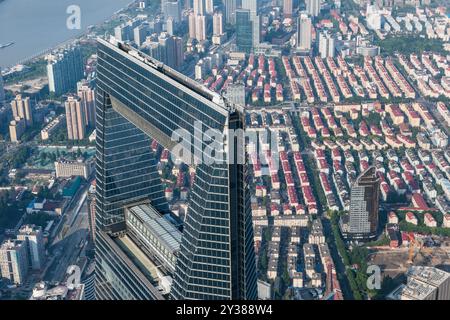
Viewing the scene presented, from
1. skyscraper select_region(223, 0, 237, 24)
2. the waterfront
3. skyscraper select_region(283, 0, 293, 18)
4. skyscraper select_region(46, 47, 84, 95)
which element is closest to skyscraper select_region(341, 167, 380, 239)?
skyscraper select_region(46, 47, 84, 95)

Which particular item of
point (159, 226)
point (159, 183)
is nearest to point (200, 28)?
point (159, 183)

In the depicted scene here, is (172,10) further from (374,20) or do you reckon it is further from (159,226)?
(159,226)

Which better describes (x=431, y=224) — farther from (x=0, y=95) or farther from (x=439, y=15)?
(x=439, y=15)

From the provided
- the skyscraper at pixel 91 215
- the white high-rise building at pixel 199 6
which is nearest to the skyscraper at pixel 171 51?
the white high-rise building at pixel 199 6

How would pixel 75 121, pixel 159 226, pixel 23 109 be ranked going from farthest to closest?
pixel 23 109, pixel 75 121, pixel 159 226

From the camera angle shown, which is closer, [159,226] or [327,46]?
[159,226]

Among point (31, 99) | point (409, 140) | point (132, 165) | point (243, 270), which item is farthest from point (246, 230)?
point (31, 99)

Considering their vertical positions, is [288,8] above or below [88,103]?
above
